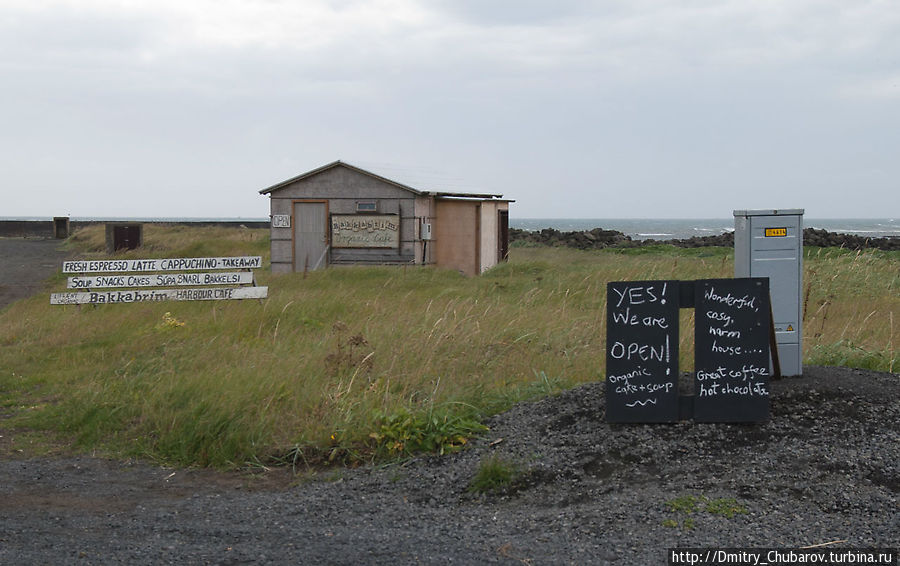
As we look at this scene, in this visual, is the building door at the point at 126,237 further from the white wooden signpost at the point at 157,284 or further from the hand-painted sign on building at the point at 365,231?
the white wooden signpost at the point at 157,284

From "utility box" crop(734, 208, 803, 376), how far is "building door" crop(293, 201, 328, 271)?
14809mm

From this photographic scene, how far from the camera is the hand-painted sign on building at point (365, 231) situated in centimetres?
2023

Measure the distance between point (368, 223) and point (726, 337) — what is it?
583 inches

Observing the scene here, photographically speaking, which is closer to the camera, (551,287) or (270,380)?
(270,380)

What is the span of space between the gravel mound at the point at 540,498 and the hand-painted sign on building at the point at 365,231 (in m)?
13.8

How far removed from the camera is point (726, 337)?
6184mm

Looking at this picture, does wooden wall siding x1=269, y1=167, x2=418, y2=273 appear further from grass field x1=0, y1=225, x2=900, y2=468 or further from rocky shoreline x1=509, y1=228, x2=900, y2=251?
rocky shoreline x1=509, y1=228, x2=900, y2=251

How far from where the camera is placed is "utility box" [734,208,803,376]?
22.1 feet

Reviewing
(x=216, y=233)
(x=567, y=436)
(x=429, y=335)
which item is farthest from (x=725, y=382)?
(x=216, y=233)

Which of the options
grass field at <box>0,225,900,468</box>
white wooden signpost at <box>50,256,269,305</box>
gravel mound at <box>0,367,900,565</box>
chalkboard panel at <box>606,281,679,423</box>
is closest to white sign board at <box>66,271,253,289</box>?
white wooden signpost at <box>50,256,269,305</box>

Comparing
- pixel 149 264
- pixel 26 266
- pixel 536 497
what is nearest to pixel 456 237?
pixel 149 264

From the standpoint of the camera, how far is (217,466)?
651 centimetres

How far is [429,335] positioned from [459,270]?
486 inches

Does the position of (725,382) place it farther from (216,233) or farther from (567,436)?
(216,233)
